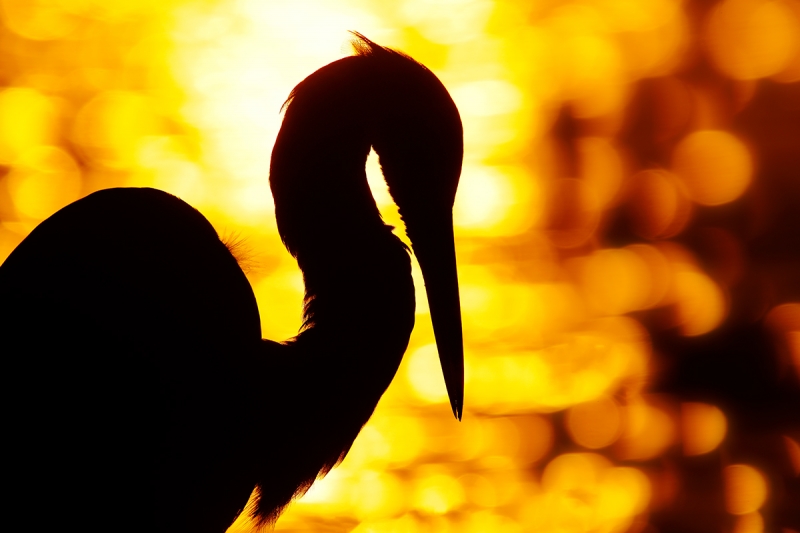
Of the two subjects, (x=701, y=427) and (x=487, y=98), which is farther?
(x=487, y=98)

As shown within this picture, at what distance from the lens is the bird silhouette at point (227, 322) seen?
1119mm

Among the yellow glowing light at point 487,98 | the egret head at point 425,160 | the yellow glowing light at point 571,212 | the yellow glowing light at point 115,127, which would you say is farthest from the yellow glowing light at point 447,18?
the egret head at point 425,160

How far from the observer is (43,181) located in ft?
11.3

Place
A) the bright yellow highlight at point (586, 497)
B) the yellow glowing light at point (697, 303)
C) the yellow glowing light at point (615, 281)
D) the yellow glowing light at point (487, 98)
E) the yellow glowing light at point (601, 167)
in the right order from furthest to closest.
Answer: the yellow glowing light at point (487, 98) < the yellow glowing light at point (601, 167) < the yellow glowing light at point (615, 281) < the yellow glowing light at point (697, 303) < the bright yellow highlight at point (586, 497)

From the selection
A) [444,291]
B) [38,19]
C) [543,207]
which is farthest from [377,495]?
[38,19]

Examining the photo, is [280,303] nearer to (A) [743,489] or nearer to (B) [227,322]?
(A) [743,489]

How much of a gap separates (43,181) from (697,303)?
92.7 inches

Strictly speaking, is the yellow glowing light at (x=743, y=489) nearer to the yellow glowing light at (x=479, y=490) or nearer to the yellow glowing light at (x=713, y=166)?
the yellow glowing light at (x=479, y=490)

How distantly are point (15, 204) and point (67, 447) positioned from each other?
96.7 inches

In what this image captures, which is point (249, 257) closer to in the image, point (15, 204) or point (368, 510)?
point (368, 510)

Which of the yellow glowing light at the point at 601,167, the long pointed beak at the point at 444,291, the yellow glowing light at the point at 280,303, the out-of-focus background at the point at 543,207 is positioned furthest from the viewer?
the yellow glowing light at the point at 601,167

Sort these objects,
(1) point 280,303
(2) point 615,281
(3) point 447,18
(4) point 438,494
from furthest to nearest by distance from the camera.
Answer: (3) point 447,18 → (2) point 615,281 → (1) point 280,303 → (4) point 438,494

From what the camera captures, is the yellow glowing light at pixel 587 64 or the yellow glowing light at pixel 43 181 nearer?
the yellow glowing light at pixel 43 181

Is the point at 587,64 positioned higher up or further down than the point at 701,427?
higher up
